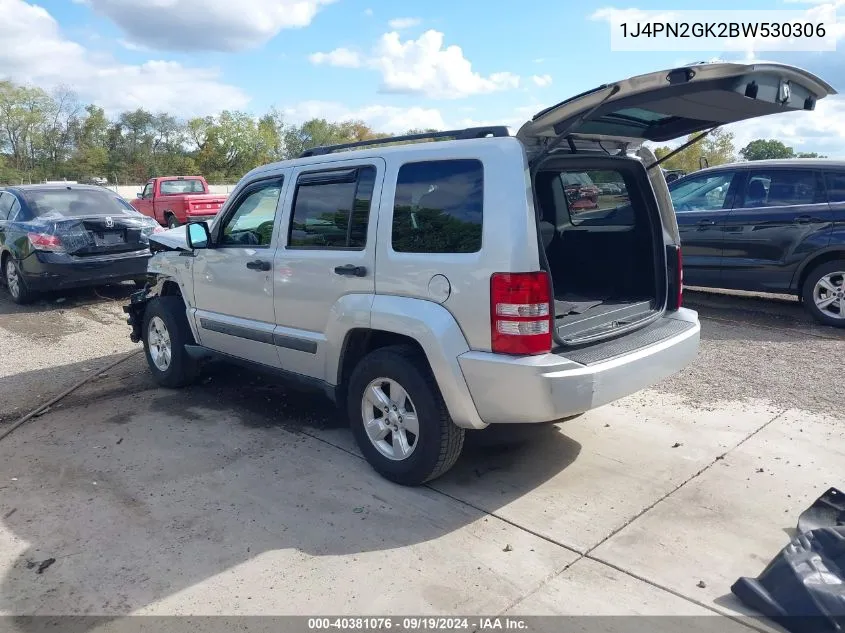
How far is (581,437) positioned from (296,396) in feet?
7.93

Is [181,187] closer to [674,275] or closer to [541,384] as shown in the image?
[674,275]

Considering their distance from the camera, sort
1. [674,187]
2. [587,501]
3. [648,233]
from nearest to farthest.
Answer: [587,501] → [648,233] → [674,187]

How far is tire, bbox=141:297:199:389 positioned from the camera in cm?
579

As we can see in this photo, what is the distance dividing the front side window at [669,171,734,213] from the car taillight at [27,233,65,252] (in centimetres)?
803

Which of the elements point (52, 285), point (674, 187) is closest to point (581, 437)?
point (674, 187)

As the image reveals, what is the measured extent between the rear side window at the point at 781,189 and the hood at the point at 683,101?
4279 millimetres

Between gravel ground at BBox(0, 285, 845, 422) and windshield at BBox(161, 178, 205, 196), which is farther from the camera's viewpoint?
windshield at BBox(161, 178, 205, 196)

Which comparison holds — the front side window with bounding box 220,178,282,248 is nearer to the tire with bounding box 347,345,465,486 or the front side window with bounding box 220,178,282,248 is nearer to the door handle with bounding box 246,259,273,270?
the door handle with bounding box 246,259,273,270

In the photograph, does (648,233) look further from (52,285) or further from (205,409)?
(52,285)

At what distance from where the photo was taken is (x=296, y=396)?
5.74m

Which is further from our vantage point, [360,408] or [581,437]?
[581,437]

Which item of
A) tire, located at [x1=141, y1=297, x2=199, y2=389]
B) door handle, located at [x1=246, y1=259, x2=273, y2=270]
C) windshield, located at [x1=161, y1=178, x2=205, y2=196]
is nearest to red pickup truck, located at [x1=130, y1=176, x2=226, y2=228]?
windshield, located at [x1=161, y1=178, x2=205, y2=196]

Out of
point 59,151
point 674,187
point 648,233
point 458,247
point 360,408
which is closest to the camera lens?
point 458,247

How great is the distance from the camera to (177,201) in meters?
20.0
